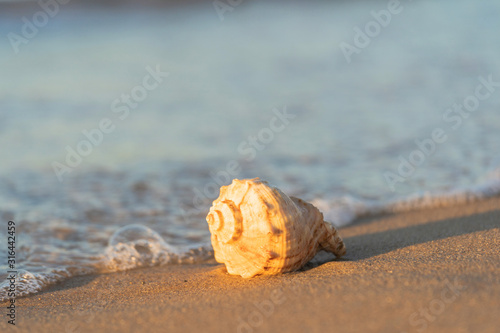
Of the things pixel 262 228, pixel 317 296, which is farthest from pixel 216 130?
pixel 317 296

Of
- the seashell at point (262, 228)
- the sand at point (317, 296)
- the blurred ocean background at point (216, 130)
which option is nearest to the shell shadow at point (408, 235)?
the sand at point (317, 296)

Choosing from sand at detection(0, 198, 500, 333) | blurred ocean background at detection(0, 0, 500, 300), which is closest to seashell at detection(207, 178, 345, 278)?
sand at detection(0, 198, 500, 333)

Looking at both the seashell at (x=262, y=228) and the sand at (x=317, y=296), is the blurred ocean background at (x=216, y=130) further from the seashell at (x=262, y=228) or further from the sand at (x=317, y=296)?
the seashell at (x=262, y=228)

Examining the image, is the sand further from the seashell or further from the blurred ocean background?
the blurred ocean background

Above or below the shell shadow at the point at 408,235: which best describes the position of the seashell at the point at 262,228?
above

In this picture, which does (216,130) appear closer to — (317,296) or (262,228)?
(262,228)

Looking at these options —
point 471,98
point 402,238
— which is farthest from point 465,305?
point 471,98
